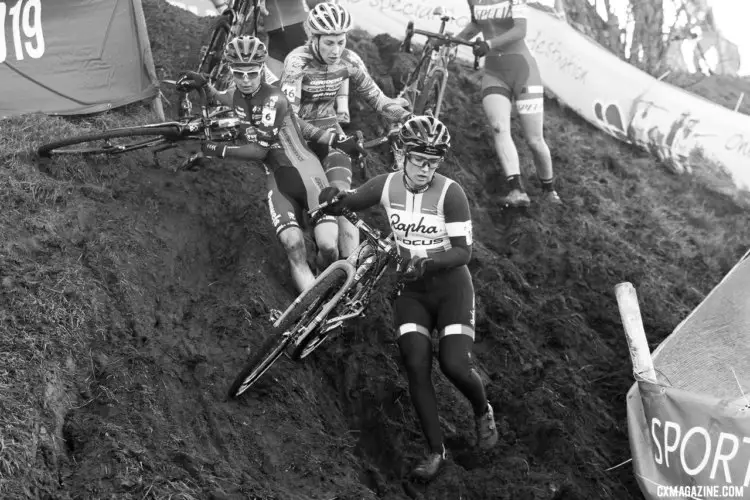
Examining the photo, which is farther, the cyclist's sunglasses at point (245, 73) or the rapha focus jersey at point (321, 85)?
the rapha focus jersey at point (321, 85)

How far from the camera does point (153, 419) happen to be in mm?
6285

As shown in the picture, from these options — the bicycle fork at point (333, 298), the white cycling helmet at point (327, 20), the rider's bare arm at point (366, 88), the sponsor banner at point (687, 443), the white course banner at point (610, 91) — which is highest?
the white cycling helmet at point (327, 20)

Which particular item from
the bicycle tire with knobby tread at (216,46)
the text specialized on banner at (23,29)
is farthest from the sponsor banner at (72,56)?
the bicycle tire with knobby tread at (216,46)

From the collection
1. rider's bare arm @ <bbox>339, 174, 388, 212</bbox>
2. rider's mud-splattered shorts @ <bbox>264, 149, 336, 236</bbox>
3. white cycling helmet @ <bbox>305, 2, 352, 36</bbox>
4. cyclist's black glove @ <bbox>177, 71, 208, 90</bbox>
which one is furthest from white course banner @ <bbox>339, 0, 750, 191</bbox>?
rider's bare arm @ <bbox>339, 174, 388, 212</bbox>

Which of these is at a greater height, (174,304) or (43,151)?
(43,151)

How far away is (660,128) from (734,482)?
800 centimetres

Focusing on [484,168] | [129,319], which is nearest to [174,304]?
[129,319]

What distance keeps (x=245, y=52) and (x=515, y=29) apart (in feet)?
12.5

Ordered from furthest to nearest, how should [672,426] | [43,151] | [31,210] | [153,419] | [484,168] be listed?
[484,168] → [43,151] → [31,210] → [672,426] → [153,419]

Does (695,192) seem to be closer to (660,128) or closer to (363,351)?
(660,128)

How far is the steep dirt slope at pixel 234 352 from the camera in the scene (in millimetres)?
6043

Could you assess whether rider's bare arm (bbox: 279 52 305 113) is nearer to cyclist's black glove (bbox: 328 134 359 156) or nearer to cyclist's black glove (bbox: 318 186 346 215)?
cyclist's black glove (bbox: 328 134 359 156)

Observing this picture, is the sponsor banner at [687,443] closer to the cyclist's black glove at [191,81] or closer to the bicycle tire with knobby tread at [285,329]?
the bicycle tire with knobby tread at [285,329]

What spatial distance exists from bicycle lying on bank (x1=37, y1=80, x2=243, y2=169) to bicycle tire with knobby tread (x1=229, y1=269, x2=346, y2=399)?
181cm
